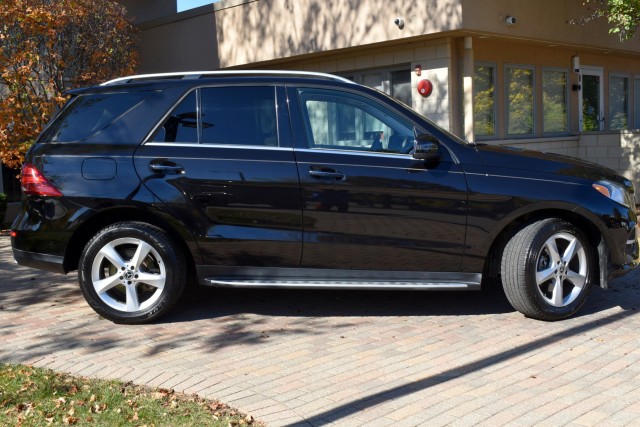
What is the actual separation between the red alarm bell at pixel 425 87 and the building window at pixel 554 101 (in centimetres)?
304

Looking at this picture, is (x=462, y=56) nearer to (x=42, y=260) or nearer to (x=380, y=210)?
(x=380, y=210)

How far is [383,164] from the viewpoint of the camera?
234 inches

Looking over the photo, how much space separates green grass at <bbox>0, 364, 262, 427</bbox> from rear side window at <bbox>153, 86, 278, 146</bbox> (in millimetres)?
2218

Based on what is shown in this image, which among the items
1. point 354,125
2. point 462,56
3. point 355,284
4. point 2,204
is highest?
point 462,56

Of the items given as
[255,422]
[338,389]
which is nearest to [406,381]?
[338,389]

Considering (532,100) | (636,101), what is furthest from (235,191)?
(636,101)

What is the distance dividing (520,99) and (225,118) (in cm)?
909

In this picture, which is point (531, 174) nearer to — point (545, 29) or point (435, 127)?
point (435, 127)

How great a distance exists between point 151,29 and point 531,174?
12.9 meters

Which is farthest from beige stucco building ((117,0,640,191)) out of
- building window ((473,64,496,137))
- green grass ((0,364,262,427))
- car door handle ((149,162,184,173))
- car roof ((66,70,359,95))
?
green grass ((0,364,262,427))

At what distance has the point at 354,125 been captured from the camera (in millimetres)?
6137

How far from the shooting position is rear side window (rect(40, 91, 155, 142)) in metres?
6.27

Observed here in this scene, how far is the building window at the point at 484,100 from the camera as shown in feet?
43.1

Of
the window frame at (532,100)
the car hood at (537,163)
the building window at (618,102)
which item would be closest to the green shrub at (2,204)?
the window frame at (532,100)
